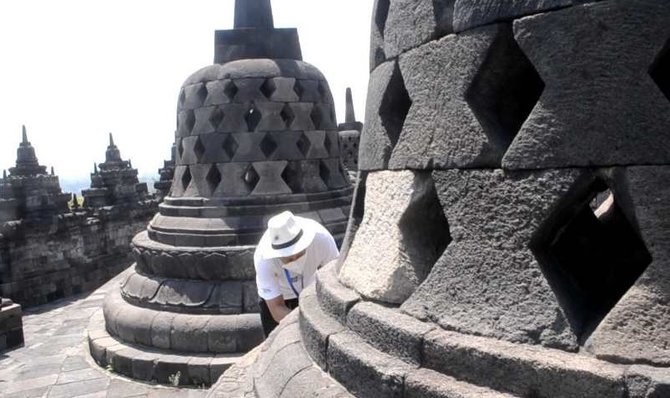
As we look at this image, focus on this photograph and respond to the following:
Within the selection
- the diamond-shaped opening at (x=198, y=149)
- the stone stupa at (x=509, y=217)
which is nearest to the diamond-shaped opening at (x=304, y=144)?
the diamond-shaped opening at (x=198, y=149)

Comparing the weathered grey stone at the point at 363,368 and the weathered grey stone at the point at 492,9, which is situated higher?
the weathered grey stone at the point at 492,9

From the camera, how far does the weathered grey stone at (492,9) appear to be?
1771 millimetres

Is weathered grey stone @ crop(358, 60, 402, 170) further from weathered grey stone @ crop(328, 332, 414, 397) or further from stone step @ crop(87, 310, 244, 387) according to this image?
stone step @ crop(87, 310, 244, 387)

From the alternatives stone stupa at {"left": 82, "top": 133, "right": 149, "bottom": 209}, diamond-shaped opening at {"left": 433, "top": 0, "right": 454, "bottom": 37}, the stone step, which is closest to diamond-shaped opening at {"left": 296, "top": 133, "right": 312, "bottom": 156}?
the stone step

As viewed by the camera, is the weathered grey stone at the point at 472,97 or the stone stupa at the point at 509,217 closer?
the stone stupa at the point at 509,217

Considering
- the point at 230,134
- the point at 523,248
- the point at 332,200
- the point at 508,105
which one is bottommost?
the point at 332,200

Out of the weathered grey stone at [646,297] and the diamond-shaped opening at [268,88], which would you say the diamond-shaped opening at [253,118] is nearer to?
the diamond-shaped opening at [268,88]

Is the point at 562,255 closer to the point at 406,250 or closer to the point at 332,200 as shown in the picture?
the point at 406,250

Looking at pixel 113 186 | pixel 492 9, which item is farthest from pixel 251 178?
pixel 113 186

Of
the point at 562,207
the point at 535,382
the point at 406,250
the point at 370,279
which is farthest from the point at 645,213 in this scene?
the point at 370,279

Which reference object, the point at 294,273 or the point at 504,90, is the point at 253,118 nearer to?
the point at 294,273

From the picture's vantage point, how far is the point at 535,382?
165 cm

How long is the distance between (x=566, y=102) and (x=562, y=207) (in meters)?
0.29

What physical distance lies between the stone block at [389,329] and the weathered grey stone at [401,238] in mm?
89
